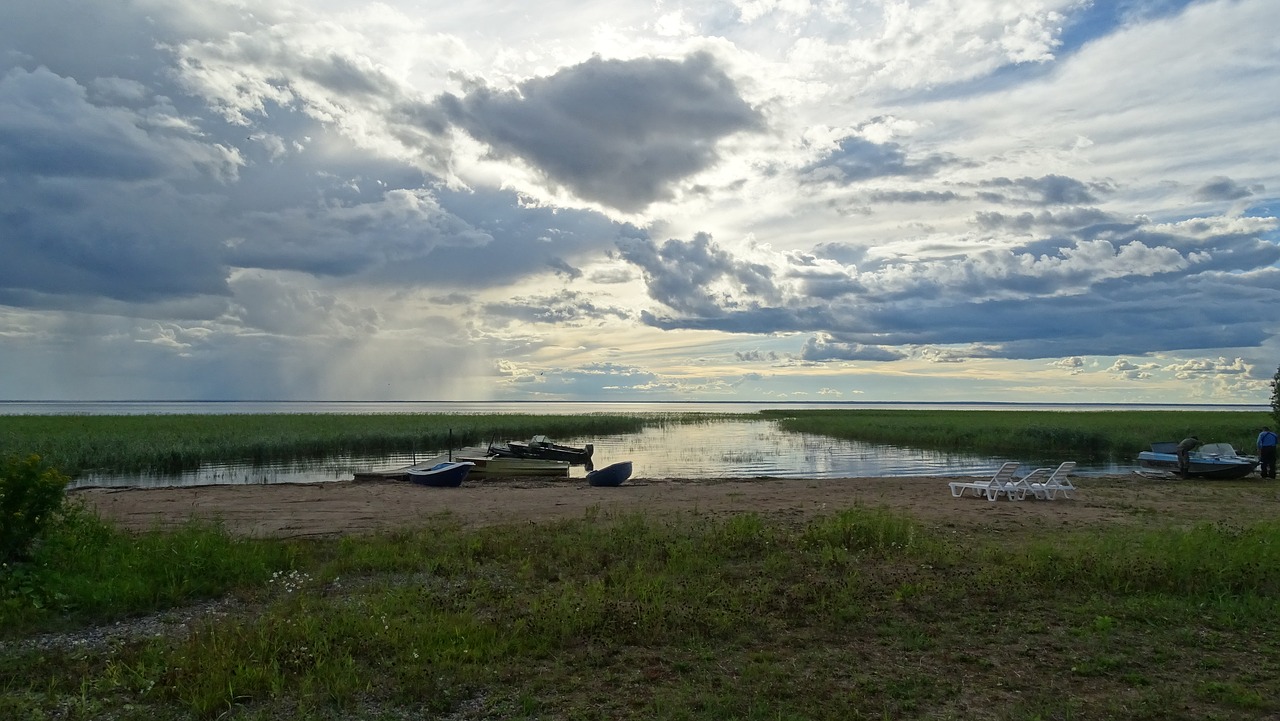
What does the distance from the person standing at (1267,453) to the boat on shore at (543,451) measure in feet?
79.9

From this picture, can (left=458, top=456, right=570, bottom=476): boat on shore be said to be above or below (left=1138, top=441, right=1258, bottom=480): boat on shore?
above

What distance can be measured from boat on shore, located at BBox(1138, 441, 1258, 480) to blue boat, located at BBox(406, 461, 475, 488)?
24.1 meters

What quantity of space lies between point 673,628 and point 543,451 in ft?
79.0

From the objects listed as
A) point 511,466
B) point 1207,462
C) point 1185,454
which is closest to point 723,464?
point 511,466

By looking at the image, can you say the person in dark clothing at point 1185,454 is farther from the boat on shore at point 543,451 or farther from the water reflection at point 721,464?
the boat on shore at point 543,451

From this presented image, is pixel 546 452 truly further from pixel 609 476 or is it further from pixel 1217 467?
pixel 1217 467

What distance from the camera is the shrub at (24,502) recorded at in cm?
932

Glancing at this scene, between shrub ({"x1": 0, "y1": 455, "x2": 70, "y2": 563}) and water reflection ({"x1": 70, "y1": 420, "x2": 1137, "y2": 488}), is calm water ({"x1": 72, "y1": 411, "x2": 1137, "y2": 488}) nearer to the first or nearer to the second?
water reflection ({"x1": 70, "y1": 420, "x2": 1137, "y2": 488})

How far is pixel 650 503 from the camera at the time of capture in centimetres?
1814

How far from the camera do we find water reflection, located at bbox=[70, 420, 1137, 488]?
2884 cm

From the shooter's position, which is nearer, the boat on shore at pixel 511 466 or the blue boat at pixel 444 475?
the blue boat at pixel 444 475

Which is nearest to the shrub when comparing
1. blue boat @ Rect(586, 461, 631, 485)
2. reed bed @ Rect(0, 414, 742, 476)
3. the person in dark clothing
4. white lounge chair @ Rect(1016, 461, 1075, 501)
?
blue boat @ Rect(586, 461, 631, 485)

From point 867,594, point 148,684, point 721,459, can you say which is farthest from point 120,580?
point 721,459

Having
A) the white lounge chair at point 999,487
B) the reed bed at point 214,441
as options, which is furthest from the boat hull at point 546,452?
the white lounge chair at point 999,487
